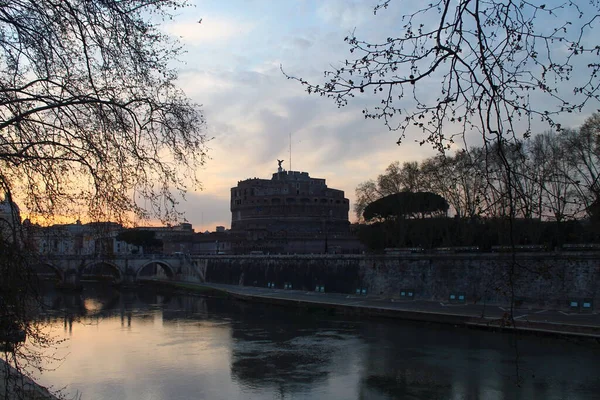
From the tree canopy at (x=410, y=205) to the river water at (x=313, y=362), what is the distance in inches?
383

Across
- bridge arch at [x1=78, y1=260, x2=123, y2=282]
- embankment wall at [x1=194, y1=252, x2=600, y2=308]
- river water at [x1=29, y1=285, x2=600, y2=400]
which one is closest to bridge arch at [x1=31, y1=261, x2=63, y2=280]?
river water at [x1=29, y1=285, x2=600, y2=400]

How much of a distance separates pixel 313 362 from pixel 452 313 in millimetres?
6705

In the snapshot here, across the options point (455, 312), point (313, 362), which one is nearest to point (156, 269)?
point (455, 312)

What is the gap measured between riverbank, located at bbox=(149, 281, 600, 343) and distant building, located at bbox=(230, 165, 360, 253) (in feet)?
69.8

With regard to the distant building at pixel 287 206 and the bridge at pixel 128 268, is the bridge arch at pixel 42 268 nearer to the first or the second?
the bridge at pixel 128 268

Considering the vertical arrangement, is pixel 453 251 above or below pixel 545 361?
above

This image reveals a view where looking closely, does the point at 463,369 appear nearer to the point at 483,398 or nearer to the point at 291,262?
the point at 483,398

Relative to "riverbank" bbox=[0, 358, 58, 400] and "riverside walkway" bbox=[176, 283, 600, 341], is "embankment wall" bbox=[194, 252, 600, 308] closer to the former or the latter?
"riverside walkway" bbox=[176, 283, 600, 341]

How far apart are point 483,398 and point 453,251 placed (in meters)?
14.0

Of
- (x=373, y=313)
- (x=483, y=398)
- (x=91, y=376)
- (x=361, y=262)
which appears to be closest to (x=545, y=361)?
(x=483, y=398)

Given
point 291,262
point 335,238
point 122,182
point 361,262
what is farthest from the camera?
point 335,238

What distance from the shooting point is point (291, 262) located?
110 ft

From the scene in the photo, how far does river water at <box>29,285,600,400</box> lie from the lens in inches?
460

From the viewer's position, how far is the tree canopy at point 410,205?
94.5 feet
